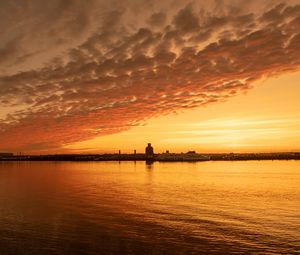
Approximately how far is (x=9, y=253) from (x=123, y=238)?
8080 mm

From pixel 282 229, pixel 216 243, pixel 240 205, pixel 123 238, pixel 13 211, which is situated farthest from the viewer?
pixel 240 205

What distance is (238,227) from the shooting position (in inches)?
1070

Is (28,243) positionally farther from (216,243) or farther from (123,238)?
(216,243)

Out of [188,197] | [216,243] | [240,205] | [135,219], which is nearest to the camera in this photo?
[216,243]

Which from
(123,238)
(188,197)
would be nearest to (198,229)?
(123,238)

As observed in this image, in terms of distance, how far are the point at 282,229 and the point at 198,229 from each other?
6.91 metres

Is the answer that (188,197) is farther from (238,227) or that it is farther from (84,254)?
(84,254)

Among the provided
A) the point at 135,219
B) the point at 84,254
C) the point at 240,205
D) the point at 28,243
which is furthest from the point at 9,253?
the point at 240,205

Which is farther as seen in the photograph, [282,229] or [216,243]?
[282,229]

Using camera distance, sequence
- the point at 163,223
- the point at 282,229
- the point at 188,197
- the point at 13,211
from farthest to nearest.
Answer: the point at 188,197 → the point at 13,211 → the point at 163,223 → the point at 282,229

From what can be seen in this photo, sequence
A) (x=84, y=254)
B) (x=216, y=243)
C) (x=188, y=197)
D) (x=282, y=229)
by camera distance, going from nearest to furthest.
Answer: (x=84, y=254), (x=216, y=243), (x=282, y=229), (x=188, y=197)

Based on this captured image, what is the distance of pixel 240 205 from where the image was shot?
38594 mm

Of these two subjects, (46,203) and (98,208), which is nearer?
(98,208)

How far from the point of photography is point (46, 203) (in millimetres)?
40750
